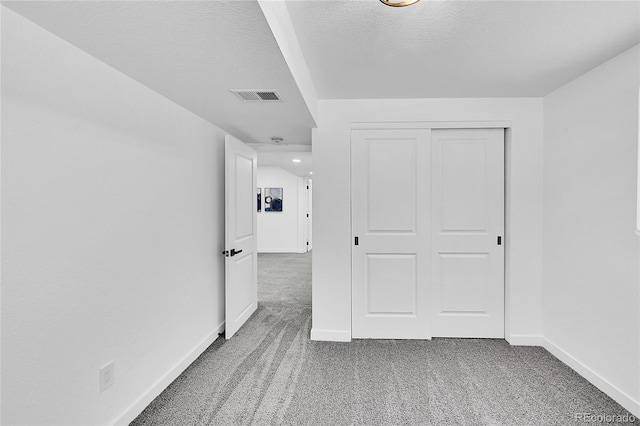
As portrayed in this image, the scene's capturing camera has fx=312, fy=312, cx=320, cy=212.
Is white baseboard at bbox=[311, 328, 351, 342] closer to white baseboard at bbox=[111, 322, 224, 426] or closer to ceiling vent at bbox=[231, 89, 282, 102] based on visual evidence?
white baseboard at bbox=[111, 322, 224, 426]

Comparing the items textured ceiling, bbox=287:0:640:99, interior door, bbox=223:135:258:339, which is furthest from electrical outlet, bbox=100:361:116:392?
textured ceiling, bbox=287:0:640:99

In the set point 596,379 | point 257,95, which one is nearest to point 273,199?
point 257,95

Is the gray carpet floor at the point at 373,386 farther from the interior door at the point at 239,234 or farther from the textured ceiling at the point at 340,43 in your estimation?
the textured ceiling at the point at 340,43

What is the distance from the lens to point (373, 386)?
2.23 meters

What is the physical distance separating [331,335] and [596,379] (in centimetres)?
A: 200

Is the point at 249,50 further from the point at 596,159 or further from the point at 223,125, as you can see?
the point at 596,159

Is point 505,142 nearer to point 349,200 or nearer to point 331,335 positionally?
point 349,200

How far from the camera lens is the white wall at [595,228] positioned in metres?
1.98

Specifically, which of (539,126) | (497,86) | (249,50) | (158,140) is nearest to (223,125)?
(158,140)

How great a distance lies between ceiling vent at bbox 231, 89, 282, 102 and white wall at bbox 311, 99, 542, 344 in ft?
2.79

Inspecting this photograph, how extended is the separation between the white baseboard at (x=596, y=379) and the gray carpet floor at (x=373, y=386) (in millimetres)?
48

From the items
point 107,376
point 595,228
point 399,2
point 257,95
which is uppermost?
point 399,2

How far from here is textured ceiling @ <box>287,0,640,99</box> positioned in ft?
5.23

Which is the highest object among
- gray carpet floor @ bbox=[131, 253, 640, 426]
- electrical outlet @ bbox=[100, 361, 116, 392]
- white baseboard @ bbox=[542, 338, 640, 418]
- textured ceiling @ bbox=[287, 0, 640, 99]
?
textured ceiling @ bbox=[287, 0, 640, 99]
